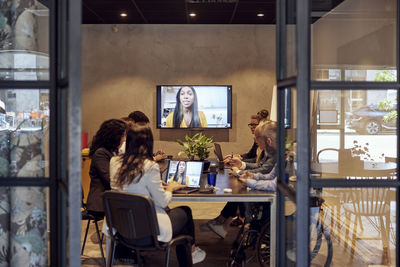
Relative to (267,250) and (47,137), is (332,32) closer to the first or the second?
(47,137)

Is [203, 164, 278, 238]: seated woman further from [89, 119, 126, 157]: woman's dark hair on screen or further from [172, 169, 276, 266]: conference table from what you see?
[89, 119, 126, 157]: woman's dark hair on screen

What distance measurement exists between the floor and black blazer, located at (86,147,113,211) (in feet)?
1.95

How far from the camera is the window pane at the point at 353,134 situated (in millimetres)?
2115

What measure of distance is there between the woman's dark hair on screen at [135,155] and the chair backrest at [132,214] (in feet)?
0.73

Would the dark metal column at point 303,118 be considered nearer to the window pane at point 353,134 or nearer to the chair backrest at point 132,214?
the window pane at point 353,134

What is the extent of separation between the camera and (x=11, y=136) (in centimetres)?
226

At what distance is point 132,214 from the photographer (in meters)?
3.01

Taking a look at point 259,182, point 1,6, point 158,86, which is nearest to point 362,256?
point 259,182

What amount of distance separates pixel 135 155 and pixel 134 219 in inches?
19.3

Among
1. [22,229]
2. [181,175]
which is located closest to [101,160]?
[181,175]

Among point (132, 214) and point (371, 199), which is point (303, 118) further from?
point (132, 214)

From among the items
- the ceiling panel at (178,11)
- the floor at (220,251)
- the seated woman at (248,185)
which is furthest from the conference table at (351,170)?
the ceiling panel at (178,11)

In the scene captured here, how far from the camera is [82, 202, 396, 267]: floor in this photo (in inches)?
106

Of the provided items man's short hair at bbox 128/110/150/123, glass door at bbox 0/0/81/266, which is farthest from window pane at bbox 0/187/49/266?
man's short hair at bbox 128/110/150/123
